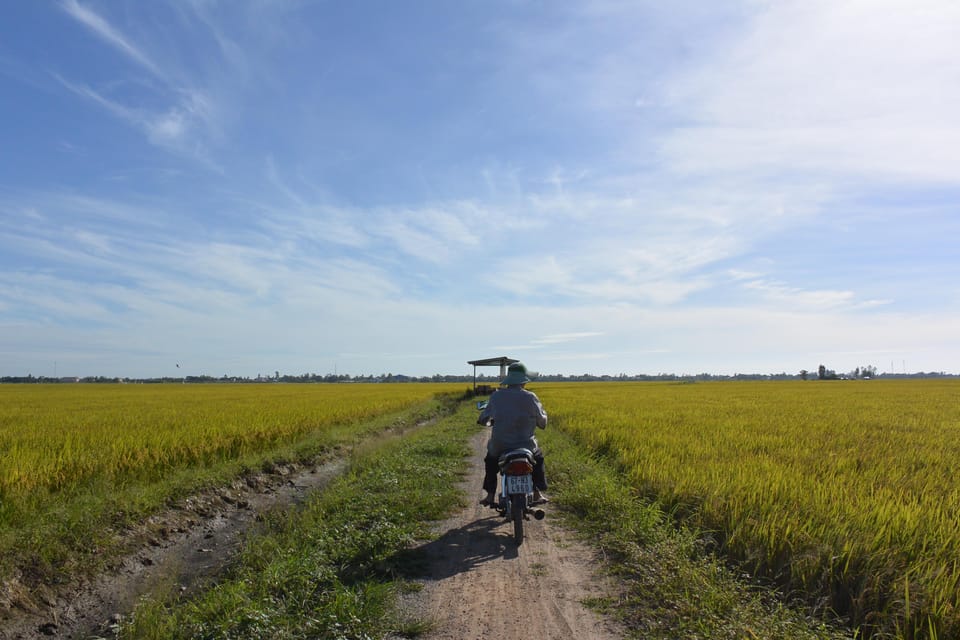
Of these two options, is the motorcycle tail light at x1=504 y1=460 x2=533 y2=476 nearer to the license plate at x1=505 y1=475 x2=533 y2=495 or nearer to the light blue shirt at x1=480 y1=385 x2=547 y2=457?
the license plate at x1=505 y1=475 x2=533 y2=495

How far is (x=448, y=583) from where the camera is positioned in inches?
169

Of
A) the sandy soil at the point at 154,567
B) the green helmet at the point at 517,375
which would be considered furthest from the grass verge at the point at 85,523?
the green helmet at the point at 517,375

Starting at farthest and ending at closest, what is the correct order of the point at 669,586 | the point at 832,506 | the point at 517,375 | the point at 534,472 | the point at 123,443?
the point at 123,443 < the point at 534,472 < the point at 517,375 < the point at 832,506 < the point at 669,586

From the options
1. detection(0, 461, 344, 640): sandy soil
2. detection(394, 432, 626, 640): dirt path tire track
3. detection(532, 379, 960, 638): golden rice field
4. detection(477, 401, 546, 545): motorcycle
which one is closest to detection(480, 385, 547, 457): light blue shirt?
detection(477, 401, 546, 545): motorcycle

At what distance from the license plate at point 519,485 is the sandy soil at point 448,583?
580 millimetres

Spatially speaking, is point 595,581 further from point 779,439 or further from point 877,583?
point 779,439

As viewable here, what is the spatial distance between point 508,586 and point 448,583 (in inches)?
20.7

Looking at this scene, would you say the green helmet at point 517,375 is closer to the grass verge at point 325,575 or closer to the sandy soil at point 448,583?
the sandy soil at point 448,583

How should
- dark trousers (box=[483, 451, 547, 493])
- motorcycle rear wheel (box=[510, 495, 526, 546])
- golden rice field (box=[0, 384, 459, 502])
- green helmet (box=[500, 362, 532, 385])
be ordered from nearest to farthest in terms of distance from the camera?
motorcycle rear wheel (box=[510, 495, 526, 546]) < green helmet (box=[500, 362, 532, 385]) < dark trousers (box=[483, 451, 547, 493]) < golden rice field (box=[0, 384, 459, 502])

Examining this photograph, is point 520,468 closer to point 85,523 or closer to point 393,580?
point 393,580

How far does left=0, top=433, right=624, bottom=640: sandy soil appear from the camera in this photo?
3.62m

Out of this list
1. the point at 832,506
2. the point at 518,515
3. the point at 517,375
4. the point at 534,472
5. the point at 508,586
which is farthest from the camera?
the point at 534,472

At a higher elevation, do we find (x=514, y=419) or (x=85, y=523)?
(x=514, y=419)

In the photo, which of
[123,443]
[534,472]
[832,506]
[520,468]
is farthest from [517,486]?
[123,443]
